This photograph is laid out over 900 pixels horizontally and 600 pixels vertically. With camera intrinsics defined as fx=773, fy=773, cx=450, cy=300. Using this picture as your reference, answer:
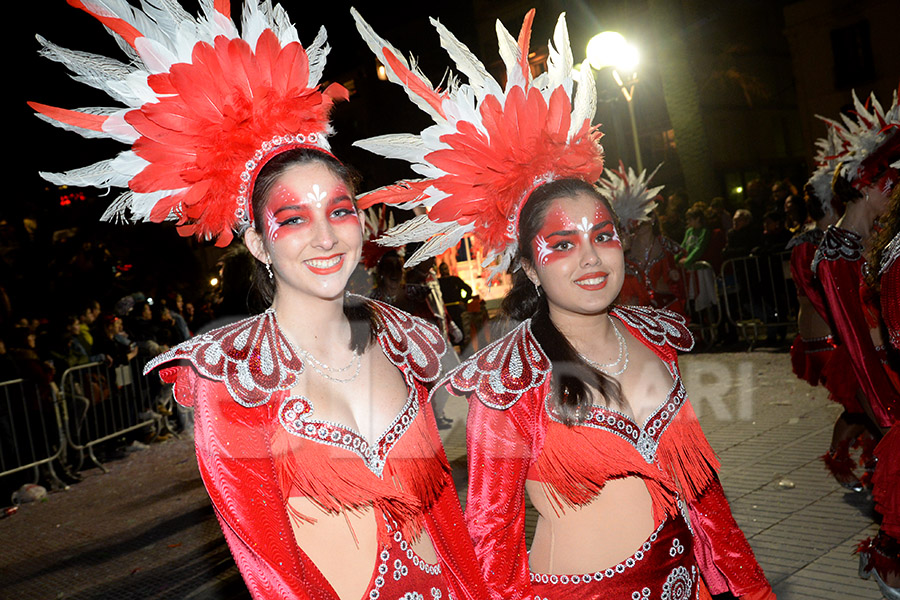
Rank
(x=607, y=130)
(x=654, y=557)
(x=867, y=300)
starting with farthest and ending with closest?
(x=607, y=130)
(x=867, y=300)
(x=654, y=557)

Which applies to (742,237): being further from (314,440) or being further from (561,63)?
(314,440)

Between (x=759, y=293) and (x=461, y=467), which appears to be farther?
(x=759, y=293)

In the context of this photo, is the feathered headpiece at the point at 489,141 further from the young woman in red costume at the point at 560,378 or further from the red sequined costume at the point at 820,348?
the red sequined costume at the point at 820,348

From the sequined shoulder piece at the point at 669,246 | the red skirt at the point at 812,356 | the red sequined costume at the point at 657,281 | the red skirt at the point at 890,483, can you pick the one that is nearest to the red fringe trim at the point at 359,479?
the red skirt at the point at 890,483

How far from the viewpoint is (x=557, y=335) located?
2.41m

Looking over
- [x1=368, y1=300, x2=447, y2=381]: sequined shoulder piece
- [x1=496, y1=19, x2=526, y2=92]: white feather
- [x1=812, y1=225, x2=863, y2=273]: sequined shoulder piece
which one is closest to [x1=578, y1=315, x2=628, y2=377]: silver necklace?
[x1=368, y1=300, x2=447, y2=381]: sequined shoulder piece

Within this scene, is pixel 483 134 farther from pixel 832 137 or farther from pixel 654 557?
pixel 832 137

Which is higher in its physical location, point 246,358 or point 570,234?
point 570,234

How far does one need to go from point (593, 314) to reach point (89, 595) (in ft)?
14.3

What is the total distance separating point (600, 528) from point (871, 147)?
10.6ft

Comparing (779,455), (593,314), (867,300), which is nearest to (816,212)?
(867,300)

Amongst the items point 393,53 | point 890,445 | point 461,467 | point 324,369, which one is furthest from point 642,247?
point 324,369

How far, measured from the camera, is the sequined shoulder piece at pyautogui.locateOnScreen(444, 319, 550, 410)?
7.34 feet

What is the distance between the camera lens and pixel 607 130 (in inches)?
505
